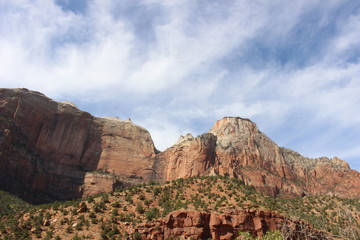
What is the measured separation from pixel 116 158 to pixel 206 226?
204 feet

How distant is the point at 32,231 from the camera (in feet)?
139

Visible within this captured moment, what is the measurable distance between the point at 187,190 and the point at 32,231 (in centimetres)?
2215

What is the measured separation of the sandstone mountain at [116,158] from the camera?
8181 centimetres

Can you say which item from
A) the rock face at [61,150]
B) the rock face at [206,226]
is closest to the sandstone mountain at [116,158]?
the rock face at [61,150]

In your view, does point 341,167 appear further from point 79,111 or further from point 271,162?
point 79,111

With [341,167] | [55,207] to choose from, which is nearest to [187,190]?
[55,207]

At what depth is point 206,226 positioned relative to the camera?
40.6 m

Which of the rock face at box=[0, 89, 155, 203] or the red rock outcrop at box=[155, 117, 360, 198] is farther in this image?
the red rock outcrop at box=[155, 117, 360, 198]

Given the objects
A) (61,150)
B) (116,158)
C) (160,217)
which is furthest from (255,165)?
(160,217)

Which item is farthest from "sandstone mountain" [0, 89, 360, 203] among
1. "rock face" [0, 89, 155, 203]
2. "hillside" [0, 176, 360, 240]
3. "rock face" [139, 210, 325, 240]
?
"rock face" [139, 210, 325, 240]

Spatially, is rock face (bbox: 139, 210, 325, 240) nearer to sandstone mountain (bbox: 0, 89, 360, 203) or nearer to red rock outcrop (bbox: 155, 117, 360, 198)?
sandstone mountain (bbox: 0, 89, 360, 203)

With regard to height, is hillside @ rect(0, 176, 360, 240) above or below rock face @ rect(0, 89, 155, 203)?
below

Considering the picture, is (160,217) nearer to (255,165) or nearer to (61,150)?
(61,150)

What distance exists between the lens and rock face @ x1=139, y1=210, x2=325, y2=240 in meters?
39.8
